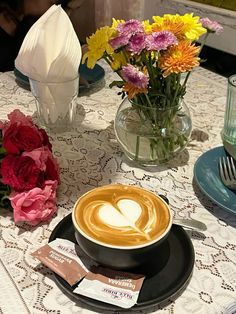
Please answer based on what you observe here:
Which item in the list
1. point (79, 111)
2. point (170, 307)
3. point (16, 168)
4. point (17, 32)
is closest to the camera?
point (170, 307)

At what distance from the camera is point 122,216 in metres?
0.57

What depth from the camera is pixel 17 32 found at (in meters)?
1.53

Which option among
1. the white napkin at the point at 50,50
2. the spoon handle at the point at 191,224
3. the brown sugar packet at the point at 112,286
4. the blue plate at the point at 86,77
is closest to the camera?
the brown sugar packet at the point at 112,286

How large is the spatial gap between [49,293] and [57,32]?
54 centimetres

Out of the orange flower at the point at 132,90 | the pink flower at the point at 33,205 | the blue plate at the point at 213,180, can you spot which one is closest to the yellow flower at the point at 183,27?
the orange flower at the point at 132,90

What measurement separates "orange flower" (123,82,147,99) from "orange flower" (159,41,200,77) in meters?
0.04

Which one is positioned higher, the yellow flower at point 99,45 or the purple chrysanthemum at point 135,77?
the yellow flower at point 99,45

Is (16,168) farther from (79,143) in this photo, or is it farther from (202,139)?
(202,139)

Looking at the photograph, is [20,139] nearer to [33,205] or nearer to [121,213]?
[33,205]

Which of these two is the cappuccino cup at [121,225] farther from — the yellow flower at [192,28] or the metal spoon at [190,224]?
the yellow flower at [192,28]

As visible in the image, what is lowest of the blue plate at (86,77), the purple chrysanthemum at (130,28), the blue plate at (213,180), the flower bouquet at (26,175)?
the blue plate at (86,77)

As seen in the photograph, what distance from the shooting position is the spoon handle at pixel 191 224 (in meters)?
0.62

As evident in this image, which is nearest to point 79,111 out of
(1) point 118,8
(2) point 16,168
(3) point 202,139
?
(3) point 202,139

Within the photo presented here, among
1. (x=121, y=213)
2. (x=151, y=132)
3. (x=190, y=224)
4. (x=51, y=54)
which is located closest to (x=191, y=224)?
(x=190, y=224)
